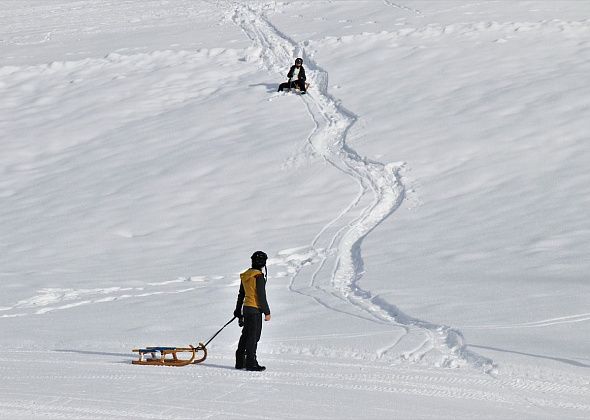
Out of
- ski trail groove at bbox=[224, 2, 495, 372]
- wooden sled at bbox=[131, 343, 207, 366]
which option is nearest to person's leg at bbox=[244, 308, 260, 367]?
wooden sled at bbox=[131, 343, 207, 366]

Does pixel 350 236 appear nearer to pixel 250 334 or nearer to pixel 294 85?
pixel 250 334

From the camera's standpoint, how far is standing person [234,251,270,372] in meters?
8.38

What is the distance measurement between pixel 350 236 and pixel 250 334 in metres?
6.27

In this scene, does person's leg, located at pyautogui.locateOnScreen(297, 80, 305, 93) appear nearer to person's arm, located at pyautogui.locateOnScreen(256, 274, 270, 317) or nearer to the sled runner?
the sled runner

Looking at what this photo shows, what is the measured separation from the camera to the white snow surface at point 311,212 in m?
7.95

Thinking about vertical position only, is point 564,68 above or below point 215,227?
above

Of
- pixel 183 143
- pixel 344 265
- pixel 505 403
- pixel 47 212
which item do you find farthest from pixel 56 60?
pixel 505 403

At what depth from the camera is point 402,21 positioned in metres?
29.7

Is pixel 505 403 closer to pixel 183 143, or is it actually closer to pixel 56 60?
pixel 183 143

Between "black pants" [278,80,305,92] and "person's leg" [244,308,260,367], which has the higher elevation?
"black pants" [278,80,305,92]

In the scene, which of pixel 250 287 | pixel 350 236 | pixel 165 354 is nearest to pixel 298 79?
pixel 350 236

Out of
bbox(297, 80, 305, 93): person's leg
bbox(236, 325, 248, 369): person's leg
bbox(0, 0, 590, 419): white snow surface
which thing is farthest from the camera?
bbox(297, 80, 305, 93): person's leg

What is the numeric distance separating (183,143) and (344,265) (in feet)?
30.2

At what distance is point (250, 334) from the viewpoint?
850 centimetres
